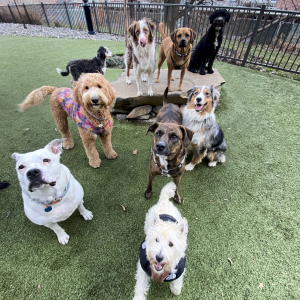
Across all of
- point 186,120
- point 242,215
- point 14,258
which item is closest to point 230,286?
point 242,215

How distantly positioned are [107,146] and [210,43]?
14.2ft

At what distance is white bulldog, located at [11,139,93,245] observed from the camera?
4.87 ft

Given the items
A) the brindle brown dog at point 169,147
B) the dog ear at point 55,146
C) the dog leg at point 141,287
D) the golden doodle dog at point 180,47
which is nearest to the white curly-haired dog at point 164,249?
the dog leg at point 141,287

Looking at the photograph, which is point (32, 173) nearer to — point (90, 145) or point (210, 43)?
point (90, 145)

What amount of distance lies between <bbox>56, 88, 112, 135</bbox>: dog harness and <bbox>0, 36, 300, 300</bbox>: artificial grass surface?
0.84 meters

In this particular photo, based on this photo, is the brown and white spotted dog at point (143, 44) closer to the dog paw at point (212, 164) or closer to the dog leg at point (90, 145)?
the dog leg at point (90, 145)

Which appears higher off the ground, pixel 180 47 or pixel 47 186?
pixel 180 47

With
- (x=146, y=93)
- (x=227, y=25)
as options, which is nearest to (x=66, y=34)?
(x=227, y=25)

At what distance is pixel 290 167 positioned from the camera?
3283 millimetres

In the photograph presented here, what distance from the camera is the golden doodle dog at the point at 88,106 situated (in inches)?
94.5

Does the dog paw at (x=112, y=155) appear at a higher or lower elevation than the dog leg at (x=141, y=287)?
lower

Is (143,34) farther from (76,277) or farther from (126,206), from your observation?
(76,277)

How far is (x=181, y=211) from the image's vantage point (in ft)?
8.53

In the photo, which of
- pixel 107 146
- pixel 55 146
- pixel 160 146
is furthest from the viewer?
pixel 107 146
